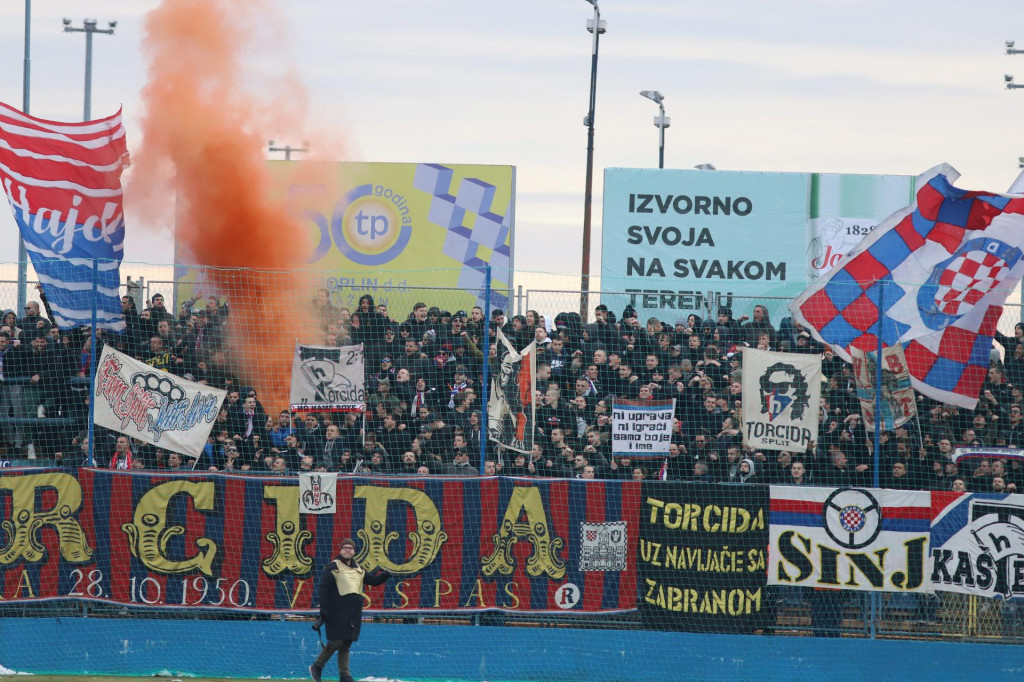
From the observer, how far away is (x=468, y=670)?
1348 centimetres

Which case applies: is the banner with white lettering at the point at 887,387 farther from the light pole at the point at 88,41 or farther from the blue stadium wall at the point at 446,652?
the light pole at the point at 88,41

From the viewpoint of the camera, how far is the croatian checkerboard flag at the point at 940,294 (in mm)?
13234

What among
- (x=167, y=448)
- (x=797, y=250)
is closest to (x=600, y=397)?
(x=167, y=448)

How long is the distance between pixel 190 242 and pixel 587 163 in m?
16.4

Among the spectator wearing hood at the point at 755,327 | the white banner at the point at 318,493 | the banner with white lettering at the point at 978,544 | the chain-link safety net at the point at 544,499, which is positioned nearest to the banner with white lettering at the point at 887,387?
the chain-link safety net at the point at 544,499

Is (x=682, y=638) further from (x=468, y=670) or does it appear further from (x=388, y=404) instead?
(x=388, y=404)

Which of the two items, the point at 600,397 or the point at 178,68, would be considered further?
the point at 178,68

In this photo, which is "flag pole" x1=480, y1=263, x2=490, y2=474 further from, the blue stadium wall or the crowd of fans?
the blue stadium wall

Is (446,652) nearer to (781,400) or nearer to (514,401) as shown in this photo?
(514,401)

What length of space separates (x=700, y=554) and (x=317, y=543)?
3.95 m

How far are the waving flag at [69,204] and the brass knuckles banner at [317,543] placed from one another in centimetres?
183

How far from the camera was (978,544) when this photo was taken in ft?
43.4

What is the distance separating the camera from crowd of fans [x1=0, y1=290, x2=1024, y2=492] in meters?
13.6

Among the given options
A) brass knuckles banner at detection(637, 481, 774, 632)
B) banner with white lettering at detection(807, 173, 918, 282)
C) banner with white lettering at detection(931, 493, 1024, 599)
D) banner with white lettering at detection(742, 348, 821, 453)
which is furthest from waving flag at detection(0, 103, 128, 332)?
banner with white lettering at detection(807, 173, 918, 282)
